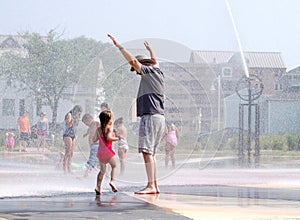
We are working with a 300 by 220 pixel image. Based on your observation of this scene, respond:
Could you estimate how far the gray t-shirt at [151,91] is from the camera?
900cm

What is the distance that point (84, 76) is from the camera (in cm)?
1292

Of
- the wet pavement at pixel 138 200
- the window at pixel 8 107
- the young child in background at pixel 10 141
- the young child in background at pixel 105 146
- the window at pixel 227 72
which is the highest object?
the window at pixel 227 72

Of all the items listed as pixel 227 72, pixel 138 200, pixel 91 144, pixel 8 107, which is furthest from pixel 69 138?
pixel 8 107

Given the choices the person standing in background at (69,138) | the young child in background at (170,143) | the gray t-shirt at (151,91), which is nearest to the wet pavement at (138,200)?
the young child in background at (170,143)

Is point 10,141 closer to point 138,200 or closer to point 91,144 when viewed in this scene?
point 91,144

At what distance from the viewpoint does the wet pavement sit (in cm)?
718

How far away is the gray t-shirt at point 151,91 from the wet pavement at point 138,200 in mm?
945

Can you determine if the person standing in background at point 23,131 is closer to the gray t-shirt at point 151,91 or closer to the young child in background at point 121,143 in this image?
the young child in background at point 121,143

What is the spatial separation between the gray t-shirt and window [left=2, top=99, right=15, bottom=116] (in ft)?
43.0

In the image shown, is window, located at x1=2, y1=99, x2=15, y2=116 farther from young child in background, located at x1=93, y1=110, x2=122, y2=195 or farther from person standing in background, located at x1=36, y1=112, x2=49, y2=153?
young child in background, located at x1=93, y1=110, x2=122, y2=195

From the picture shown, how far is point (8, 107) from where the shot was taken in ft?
73.4

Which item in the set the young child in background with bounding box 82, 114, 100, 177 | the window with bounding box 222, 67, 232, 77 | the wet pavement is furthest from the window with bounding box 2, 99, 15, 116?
the young child in background with bounding box 82, 114, 100, 177

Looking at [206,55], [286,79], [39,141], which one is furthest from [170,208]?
[286,79]

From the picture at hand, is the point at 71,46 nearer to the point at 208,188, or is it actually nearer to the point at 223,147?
the point at 223,147
